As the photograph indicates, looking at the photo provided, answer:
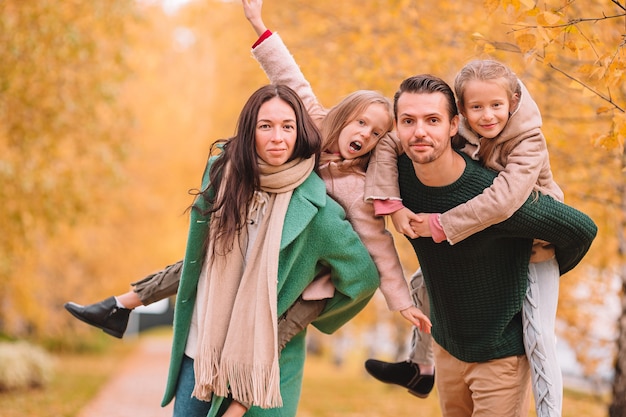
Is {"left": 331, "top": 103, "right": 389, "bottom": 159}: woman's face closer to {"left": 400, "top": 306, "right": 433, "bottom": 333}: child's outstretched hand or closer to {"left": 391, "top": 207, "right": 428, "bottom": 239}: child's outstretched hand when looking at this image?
{"left": 391, "top": 207, "right": 428, "bottom": 239}: child's outstretched hand

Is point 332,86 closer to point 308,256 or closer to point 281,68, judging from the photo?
point 281,68

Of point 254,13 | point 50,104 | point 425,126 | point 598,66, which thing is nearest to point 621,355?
point 598,66

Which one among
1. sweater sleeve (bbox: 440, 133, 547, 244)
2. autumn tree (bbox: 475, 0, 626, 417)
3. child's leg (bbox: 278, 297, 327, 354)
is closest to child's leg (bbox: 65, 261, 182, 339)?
child's leg (bbox: 278, 297, 327, 354)

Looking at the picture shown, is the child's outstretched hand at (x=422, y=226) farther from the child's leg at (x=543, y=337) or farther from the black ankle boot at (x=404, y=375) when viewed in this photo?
the black ankle boot at (x=404, y=375)

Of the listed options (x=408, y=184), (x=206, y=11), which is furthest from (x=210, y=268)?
(x=206, y=11)

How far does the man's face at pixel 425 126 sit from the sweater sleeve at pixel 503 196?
240 millimetres

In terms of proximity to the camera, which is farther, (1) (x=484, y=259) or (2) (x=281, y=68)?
(2) (x=281, y=68)

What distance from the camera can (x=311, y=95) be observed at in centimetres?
381

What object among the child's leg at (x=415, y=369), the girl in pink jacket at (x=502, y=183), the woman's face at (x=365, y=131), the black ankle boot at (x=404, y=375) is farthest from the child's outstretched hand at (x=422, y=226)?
the black ankle boot at (x=404, y=375)

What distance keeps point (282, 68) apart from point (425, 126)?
1.01 m

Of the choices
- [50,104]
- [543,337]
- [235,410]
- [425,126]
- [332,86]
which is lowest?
[543,337]

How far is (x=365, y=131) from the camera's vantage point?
3400 mm

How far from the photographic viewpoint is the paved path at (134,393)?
34.9ft

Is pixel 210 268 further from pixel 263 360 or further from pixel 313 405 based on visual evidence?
pixel 313 405
